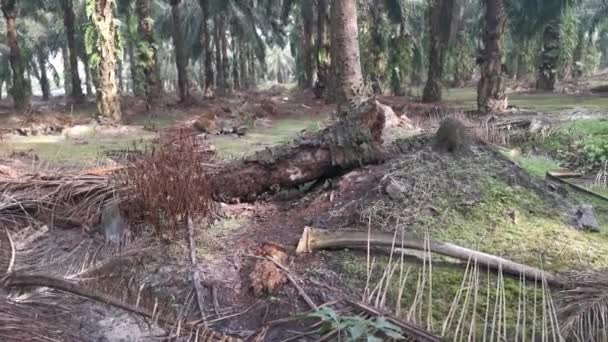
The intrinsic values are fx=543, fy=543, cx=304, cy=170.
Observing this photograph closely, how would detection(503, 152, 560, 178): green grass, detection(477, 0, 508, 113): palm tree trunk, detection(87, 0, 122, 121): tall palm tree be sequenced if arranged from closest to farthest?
detection(503, 152, 560, 178): green grass < detection(477, 0, 508, 113): palm tree trunk < detection(87, 0, 122, 121): tall palm tree

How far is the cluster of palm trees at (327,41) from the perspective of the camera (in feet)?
38.6

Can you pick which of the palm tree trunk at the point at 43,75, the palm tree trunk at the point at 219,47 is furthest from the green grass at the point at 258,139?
the palm tree trunk at the point at 43,75

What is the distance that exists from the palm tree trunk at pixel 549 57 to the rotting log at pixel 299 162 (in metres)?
17.5

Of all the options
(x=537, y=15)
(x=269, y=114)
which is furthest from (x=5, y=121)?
(x=537, y=15)

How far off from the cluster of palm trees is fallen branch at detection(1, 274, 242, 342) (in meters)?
7.78

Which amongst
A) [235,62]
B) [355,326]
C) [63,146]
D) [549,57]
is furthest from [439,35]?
[235,62]

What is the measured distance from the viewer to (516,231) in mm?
4059

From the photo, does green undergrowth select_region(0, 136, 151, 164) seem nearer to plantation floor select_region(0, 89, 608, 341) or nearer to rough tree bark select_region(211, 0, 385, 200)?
rough tree bark select_region(211, 0, 385, 200)

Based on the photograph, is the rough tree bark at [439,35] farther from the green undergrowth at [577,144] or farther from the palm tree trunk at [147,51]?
the palm tree trunk at [147,51]

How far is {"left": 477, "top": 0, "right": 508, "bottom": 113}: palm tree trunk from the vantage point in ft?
37.0

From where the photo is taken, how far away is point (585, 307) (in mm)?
3002

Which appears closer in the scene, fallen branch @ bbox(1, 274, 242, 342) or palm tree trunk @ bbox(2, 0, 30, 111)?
fallen branch @ bbox(1, 274, 242, 342)

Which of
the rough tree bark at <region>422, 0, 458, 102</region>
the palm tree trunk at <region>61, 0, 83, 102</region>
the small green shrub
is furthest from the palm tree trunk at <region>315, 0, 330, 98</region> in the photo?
the small green shrub

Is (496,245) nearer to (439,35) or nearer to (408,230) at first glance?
(408,230)
